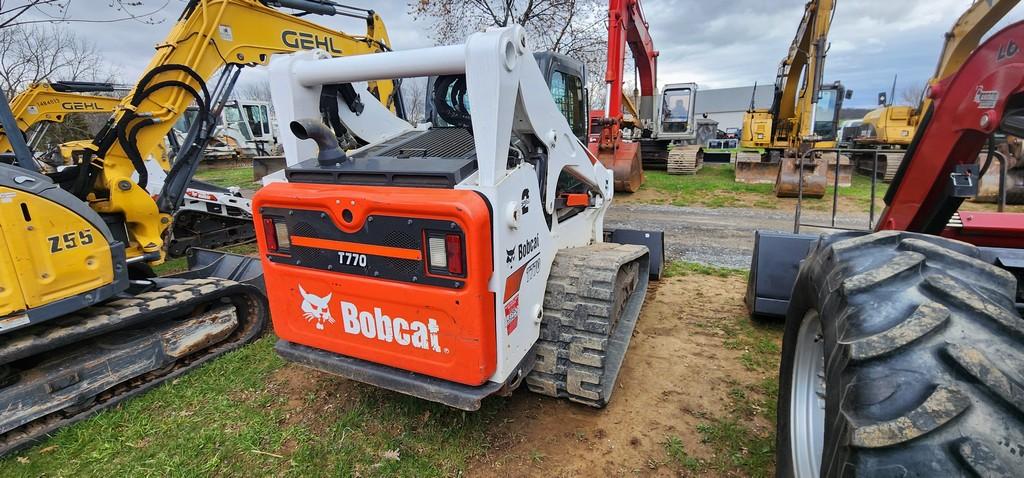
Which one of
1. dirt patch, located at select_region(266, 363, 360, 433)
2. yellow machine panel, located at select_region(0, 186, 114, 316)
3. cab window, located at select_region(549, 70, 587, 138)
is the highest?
cab window, located at select_region(549, 70, 587, 138)

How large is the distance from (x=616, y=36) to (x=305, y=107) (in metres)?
7.14

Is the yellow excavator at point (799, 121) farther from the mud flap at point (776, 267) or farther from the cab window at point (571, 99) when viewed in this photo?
the cab window at point (571, 99)

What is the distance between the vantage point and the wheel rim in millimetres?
2002

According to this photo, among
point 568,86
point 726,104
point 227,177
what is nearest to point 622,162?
point 568,86

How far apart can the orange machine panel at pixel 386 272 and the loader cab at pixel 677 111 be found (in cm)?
1549

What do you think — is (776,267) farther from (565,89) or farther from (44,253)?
(44,253)

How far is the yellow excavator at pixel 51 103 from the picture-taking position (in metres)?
6.41

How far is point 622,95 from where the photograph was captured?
1086 cm

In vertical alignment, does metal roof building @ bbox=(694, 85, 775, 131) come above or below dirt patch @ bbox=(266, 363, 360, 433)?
above

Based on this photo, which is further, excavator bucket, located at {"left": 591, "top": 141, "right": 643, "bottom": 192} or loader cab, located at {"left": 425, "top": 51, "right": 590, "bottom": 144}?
excavator bucket, located at {"left": 591, "top": 141, "right": 643, "bottom": 192}

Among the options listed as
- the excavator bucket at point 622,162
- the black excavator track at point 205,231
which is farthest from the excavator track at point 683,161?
the black excavator track at point 205,231

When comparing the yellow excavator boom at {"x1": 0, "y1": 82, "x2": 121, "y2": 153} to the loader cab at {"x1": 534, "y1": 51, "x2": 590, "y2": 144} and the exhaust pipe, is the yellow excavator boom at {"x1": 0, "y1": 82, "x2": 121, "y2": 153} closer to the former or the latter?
the exhaust pipe

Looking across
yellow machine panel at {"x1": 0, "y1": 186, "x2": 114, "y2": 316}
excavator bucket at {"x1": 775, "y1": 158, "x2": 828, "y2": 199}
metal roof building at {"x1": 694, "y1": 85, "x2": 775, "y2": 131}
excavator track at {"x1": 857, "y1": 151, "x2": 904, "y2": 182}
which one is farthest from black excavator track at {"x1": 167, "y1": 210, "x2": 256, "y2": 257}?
metal roof building at {"x1": 694, "y1": 85, "x2": 775, "y2": 131}

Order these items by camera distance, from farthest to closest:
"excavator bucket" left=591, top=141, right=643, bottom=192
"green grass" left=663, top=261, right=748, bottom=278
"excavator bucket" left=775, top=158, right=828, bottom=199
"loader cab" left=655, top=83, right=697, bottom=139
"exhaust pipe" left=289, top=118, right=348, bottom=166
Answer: "loader cab" left=655, top=83, right=697, bottom=139 → "excavator bucket" left=591, top=141, right=643, bottom=192 → "excavator bucket" left=775, top=158, right=828, bottom=199 → "green grass" left=663, top=261, right=748, bottom=278 → "exhaust pipe" left=289, top=118, right=348, bottom=166
